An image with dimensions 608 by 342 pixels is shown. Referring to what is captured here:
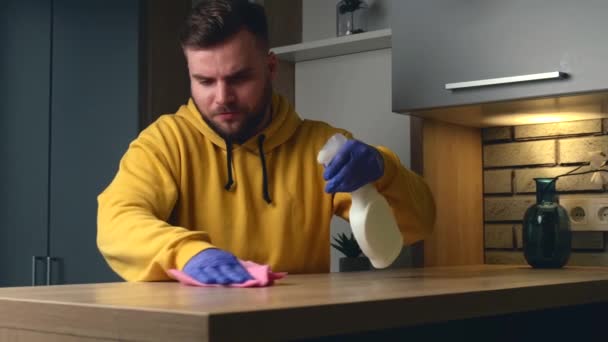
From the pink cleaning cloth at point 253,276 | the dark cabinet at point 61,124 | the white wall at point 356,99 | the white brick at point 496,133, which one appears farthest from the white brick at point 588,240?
the dark cabinet at point 61,124

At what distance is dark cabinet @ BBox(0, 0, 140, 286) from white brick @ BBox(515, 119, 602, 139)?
1.17 metres

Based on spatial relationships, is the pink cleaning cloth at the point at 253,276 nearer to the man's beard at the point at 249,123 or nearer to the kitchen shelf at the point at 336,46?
the man's beard at the point at 249,123

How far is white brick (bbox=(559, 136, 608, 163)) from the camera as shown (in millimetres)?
2330

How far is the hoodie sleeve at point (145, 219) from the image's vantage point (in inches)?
57.0

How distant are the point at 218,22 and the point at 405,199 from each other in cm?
54

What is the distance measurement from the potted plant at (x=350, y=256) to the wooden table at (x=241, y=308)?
0.86 m

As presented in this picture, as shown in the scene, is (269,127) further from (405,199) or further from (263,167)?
(405,199)

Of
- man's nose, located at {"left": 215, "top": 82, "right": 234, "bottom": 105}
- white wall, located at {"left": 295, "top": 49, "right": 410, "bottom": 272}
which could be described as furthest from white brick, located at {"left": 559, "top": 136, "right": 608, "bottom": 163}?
man's nose, located at {"left": 215, "top": 82, "right": 234, "bottom": 105}

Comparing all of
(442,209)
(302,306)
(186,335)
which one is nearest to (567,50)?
(442,209)

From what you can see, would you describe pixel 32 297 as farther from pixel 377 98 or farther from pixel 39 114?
pixel 39 114

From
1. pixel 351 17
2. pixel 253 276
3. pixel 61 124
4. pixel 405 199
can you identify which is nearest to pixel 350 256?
pixel 405 199

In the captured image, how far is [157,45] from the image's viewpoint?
289cm

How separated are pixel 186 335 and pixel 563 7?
4.78 ft

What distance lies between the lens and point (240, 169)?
6.29ft
